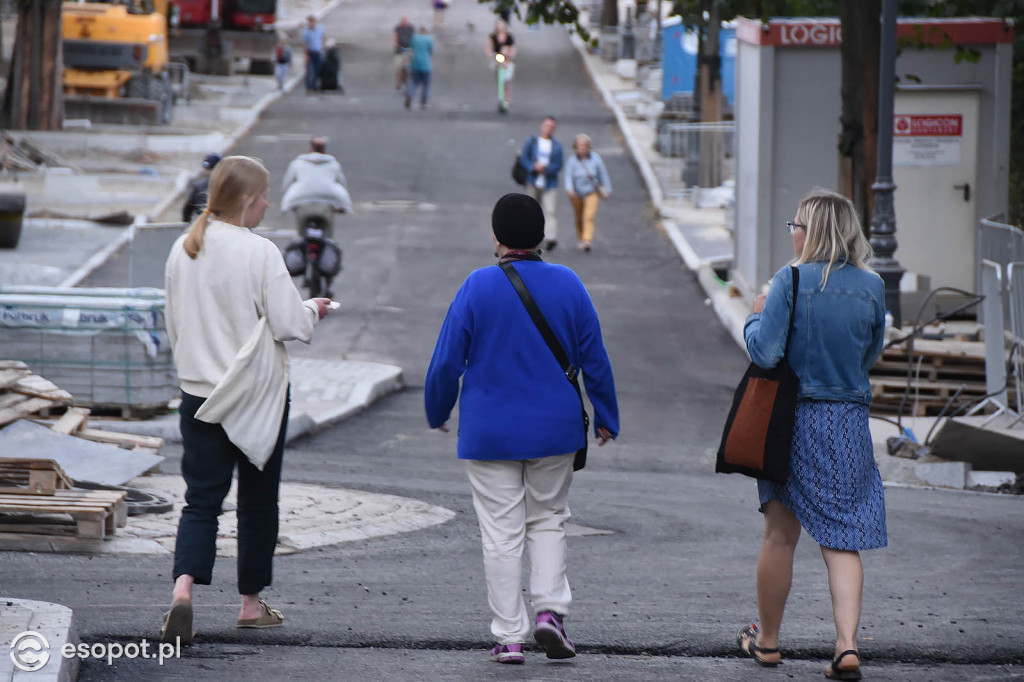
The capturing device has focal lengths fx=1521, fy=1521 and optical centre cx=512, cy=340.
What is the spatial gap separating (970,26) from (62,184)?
15.2 metres

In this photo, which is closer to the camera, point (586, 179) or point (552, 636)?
point (552, 636)

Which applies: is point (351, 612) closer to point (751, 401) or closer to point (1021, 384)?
point (751, 401)

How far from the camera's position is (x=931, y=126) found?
17.1 meters

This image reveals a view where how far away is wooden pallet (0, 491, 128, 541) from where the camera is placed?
22.5 ft

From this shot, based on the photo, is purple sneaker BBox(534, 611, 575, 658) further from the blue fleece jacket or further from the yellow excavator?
the yellow excavator

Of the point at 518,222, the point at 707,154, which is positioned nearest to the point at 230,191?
the point at 518,222

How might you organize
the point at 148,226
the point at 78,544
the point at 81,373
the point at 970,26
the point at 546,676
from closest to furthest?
the point at 546,676
the point at 78,544
the point at 81,373
the point at 148,226
the point at 970,26

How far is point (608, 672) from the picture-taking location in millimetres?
5297

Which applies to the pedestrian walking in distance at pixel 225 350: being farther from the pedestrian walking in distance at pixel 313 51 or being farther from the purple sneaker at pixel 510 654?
the pedestrian walking in distance at pixel 313 51

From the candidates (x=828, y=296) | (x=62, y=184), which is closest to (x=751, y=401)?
(x=828, y=296)

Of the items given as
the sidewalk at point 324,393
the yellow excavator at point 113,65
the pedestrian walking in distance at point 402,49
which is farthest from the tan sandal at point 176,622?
the pedestrian walking in distance at point 402,49

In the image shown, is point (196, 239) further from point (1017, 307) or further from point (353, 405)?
point (353, 405)

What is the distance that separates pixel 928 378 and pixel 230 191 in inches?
343

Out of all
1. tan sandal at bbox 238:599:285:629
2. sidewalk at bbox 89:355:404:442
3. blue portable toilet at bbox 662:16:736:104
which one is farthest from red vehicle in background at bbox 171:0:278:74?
tan sandal at bbox 238:599:285:629
